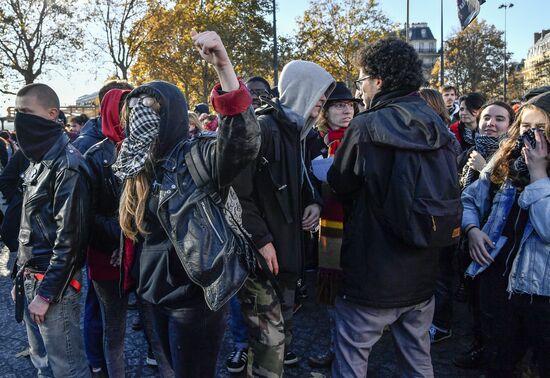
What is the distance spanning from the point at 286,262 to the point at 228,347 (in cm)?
174

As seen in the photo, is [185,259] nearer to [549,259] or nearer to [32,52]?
[549,259]

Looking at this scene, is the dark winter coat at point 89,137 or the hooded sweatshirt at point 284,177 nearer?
the hooded sweatshirt at point 284,177

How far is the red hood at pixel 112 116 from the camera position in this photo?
8.73 feet

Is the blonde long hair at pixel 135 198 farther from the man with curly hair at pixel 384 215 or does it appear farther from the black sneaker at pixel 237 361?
the black sneaker at pixel 237 361

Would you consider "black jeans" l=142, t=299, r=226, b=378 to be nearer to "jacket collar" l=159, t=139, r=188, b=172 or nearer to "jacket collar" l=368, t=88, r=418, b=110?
"jacket collar" l=159, t=139, r=188, b=172

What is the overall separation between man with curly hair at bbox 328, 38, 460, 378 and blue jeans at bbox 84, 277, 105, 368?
175 centimetres

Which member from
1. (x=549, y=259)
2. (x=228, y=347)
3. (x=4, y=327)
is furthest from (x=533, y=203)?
(x=4, y=327)

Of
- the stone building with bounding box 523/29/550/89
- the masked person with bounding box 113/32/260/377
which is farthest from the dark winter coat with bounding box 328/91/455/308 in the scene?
the stone building with bounding box 523/29/550/89

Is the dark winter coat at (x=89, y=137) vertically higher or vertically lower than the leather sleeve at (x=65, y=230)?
higher

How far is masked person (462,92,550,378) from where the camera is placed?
2.17 metres

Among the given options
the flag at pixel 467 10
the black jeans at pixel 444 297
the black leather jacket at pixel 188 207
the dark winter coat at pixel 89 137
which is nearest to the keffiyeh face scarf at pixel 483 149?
the black jeans at pixel 444 297

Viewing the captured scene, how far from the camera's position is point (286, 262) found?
2301 mm

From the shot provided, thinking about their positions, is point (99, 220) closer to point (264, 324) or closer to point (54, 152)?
point (54, 152)

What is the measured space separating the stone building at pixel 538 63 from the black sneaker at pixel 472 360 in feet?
112
